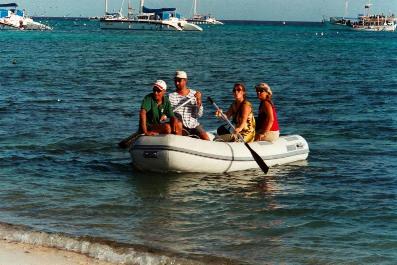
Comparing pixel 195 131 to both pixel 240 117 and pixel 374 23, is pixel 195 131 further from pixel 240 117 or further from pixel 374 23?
pixel 374 23

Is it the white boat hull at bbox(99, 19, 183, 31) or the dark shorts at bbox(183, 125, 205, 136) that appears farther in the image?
the white boat hull at bbox(99, 19, 183, 31)

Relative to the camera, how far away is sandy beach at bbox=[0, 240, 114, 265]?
7240 millimetres

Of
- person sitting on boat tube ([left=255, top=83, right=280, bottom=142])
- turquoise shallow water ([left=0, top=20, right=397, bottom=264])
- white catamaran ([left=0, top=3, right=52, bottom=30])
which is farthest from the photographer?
white catamaran ([left=0, top=3, right=52, bottom=30])

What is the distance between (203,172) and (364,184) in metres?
2.54

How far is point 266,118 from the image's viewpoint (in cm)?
1283

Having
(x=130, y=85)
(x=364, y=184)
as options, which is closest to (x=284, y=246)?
(x=364, y=184)

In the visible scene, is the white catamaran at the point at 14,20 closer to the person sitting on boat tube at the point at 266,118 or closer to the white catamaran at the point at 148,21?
the white catamaran at the point at 148,21

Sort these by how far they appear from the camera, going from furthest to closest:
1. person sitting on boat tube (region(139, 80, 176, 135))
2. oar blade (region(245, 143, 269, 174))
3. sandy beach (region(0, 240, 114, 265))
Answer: oar blade (region(245, 143, 269, 174)), person sitting on boat tube (region(139, 80, 176, 135)), sandy beach (region(0, 240, 114, 265))

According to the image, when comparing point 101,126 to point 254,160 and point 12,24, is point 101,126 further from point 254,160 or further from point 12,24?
point 12,24

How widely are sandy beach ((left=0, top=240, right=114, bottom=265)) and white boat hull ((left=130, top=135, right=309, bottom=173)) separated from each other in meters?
4.13

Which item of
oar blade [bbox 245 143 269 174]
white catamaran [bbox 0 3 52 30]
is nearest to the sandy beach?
oar blade [bbox 245 143 269 174]

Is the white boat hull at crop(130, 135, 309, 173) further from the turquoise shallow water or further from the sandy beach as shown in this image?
the sandy beach

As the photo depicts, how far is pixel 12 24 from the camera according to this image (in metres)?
109

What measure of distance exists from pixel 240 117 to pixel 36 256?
18.8 ft
